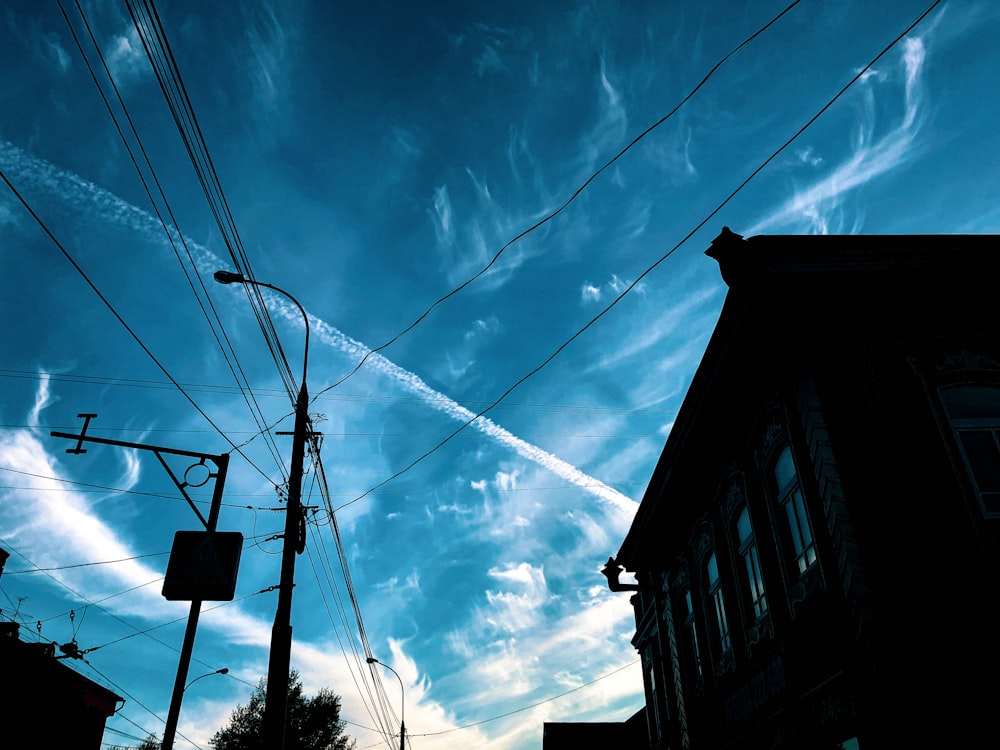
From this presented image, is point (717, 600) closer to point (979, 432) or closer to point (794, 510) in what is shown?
point (794, 510)

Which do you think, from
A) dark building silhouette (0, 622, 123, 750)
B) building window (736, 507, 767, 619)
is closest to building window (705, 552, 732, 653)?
building window (736, 507, 767, 619)

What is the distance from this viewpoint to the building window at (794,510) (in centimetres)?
972

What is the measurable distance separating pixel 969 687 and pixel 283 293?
487 inches

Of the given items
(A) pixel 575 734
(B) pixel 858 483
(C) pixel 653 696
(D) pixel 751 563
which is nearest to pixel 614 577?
(C) pixel 653 696

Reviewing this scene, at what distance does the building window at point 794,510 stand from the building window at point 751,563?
1.16 meters

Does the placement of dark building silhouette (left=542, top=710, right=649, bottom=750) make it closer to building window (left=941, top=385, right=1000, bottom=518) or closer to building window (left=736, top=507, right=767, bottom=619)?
building window (left=736, top=507, right=767, bottom=619)

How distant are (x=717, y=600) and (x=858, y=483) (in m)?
6.77

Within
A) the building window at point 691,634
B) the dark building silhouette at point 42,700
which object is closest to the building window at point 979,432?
the building window at point 691,634

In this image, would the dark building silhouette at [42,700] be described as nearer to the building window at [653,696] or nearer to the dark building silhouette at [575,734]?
the building window at [653,696]

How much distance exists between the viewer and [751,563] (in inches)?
477

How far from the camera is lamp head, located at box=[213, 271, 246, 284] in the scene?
1134 cm

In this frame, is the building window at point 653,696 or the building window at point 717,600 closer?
the building window at point 717,600

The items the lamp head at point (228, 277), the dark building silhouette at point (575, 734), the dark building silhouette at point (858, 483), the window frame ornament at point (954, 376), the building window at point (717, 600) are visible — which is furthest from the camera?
the dark building silhouette at point (575, 734)

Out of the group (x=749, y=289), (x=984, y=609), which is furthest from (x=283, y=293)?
(x=984, y=609)
